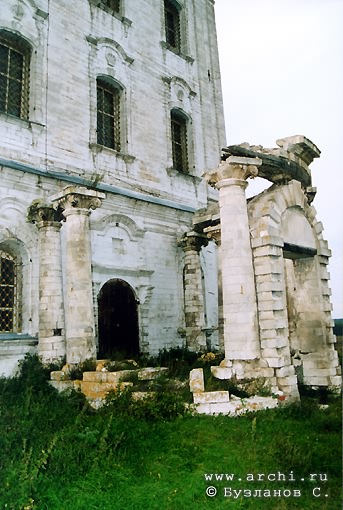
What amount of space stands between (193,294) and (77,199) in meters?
5.81

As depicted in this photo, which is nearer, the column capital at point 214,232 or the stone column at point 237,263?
the stone column at point 237,263

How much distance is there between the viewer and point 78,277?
977 cm

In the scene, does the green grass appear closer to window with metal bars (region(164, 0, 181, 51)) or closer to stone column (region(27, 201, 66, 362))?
stone column (region(27, 201, 66, 362))

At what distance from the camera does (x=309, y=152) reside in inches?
414

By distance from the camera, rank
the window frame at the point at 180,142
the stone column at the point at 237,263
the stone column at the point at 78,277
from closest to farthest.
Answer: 1. the stone column at the point at 237,263
2. the stone column at the point at 78,277
3. the window frame at the point at 180,142

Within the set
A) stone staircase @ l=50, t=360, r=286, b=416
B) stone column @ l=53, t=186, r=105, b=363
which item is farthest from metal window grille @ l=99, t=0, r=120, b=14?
stone staircase @ l=50, t=360, r=286, b=416

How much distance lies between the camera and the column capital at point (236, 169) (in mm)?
8453

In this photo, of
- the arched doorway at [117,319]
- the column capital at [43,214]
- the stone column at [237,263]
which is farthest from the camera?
the arched doorway at [117,319]

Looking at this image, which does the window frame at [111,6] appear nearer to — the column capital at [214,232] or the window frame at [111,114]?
the window frame at [111,114]

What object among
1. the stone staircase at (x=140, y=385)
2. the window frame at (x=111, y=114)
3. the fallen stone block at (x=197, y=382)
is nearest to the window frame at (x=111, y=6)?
the window frame at (x=111, y=114)

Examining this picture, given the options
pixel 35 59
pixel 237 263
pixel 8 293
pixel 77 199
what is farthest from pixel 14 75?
pixel 237 263

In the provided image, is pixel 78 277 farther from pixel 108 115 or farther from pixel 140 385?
pixel 108 115

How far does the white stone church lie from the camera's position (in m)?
8.55

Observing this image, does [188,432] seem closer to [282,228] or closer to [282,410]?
[282,410]
